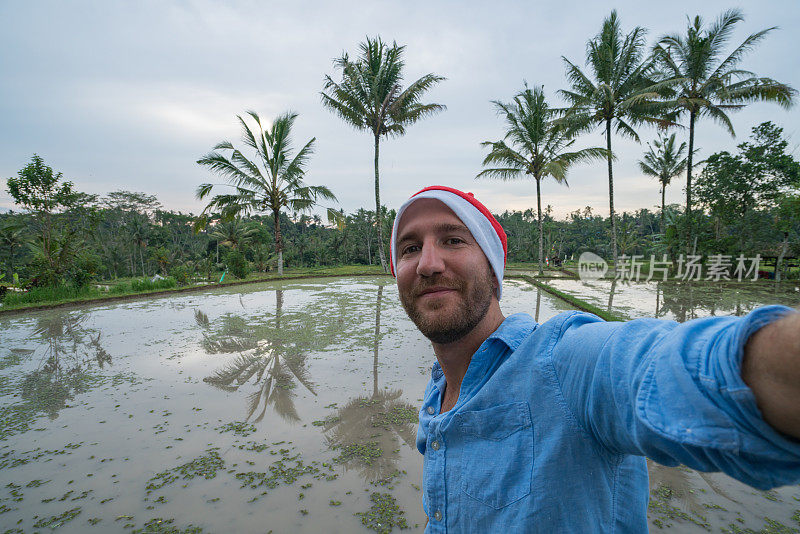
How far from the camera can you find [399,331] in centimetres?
673

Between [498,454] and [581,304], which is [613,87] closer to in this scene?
[581,304]

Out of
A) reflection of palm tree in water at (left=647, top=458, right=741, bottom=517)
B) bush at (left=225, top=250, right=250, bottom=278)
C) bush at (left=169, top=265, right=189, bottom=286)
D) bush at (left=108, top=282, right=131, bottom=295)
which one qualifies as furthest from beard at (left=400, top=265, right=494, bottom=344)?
bush at (left=225, top=250, right=250, bottom=278)

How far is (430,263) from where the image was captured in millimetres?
989

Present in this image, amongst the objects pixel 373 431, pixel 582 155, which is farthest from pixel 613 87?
pixel 373 431

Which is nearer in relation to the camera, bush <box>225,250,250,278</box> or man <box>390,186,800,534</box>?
man <box>390,186,800,534</box>

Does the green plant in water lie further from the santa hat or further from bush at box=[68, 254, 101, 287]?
bush at box=[68, 254, 101, 287]

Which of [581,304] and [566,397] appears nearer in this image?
[566,397]

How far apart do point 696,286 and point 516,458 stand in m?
16.8

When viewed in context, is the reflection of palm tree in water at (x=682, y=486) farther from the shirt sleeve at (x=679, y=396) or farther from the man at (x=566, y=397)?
the shirt sleeve at (x=679, y=396)

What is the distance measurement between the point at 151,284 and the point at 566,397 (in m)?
14.9

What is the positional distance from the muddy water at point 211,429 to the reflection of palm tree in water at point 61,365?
3 cm

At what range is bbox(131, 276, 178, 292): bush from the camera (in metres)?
12.1

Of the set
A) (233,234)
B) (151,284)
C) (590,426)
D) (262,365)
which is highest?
(233,234)

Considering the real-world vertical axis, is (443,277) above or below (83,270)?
above
